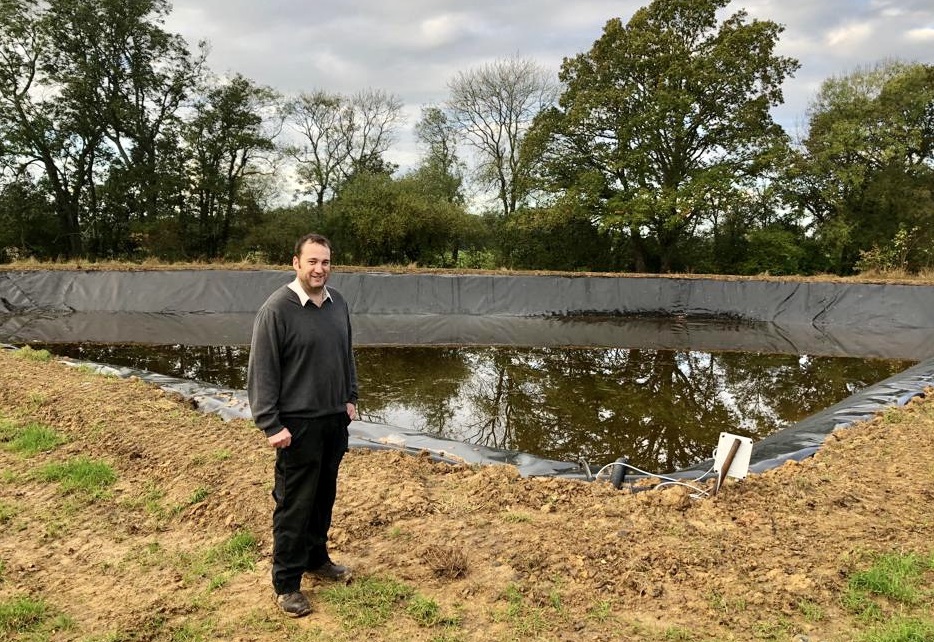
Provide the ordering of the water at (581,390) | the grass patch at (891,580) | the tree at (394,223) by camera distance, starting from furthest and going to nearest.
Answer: the tree at (394,223)
the water at (581,390)
the grass patch at (891,580)

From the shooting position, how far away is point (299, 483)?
6.79 feet

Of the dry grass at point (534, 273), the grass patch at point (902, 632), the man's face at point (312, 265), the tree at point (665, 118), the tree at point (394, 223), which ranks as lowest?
the grass patch at point (902, 632)

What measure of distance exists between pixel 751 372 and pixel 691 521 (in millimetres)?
5356

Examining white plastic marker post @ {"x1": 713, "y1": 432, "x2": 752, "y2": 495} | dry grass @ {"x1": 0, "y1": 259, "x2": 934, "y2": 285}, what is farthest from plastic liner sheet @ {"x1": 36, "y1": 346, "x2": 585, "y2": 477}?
dry grass @ {"x1": 0, "y1": 259, "x2": 934, "y2": 285}

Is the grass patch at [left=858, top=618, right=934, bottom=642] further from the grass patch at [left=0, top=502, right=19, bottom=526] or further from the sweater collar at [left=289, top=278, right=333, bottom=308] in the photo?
the grass patch at [left=0, top=502, right=19, bottom=526]

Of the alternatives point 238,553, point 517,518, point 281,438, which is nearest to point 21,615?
point 238,553

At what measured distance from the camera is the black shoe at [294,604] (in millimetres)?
2096

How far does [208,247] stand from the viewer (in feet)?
61.5

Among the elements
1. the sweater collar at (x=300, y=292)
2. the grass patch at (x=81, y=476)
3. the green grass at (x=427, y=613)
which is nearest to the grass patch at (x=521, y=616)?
the green grass at (x=427, y=613)

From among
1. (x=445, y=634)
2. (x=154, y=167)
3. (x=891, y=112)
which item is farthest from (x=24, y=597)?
(x=891, y=112)

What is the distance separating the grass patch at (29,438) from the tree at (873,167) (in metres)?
16.5

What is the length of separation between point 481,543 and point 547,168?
1490cm

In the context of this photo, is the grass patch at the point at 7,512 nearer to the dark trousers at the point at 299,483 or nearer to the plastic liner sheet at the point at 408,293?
the dark trousers at the point at 299,483

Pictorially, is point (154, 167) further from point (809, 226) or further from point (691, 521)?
point (809, 226)
